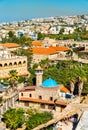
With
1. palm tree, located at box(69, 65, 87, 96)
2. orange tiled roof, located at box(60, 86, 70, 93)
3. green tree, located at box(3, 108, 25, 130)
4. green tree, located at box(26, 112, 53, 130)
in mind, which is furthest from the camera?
orange tiled roof, located at box(60, 86, 70, 93)

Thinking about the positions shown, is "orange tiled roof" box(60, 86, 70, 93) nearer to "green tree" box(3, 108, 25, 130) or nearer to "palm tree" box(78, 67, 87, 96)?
"palm tree" box(78, 67, 87, 96)

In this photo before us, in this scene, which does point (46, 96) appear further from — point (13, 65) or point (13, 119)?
point (13, 65)

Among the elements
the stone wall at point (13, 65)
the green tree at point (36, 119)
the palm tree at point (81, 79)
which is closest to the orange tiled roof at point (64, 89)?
the palm tree at point (81, 79)

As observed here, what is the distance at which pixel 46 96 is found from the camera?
31922 mm

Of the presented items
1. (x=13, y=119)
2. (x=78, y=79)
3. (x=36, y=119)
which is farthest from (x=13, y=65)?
(x=36, y=119)

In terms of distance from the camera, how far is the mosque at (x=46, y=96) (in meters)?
31.1

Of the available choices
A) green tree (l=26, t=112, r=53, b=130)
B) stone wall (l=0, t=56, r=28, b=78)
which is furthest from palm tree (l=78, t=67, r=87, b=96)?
stone wall (l=0, t=56, r=28, b=78)

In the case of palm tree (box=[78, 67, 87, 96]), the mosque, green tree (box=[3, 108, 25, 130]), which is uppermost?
palm tree (box=[78, 67, 87, 96])

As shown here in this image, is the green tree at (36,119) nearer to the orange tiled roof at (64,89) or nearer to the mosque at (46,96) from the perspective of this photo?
the mosque at (46,96)

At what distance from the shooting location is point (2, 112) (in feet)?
98.7

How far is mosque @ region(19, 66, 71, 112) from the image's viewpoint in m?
31.1

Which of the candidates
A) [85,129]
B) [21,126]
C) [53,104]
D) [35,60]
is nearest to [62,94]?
[53,104]

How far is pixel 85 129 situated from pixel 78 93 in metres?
16.0

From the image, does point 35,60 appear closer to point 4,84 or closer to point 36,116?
point 4,84
